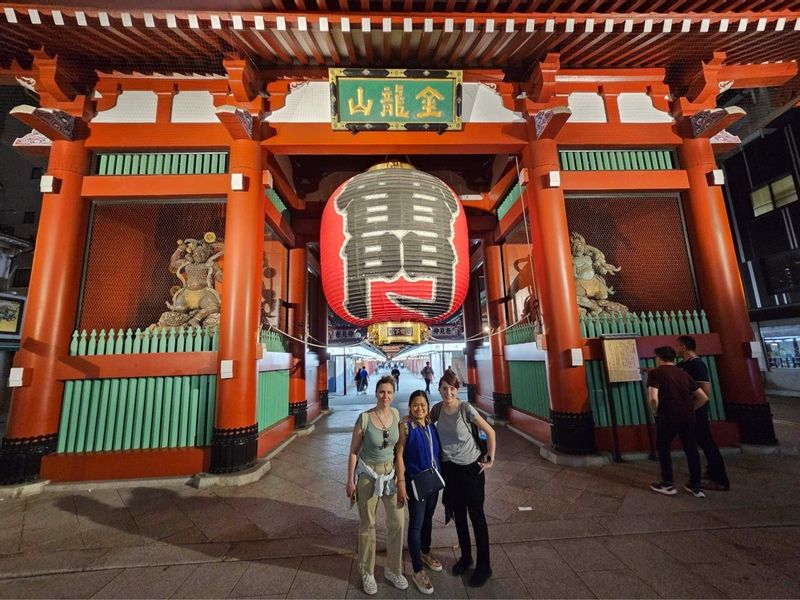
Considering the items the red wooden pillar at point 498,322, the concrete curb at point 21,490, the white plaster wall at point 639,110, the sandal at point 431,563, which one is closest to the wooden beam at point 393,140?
the white plaster wall at point 639,110

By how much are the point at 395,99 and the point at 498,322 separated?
5.63 meters

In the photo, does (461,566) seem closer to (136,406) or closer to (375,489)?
(375,489)

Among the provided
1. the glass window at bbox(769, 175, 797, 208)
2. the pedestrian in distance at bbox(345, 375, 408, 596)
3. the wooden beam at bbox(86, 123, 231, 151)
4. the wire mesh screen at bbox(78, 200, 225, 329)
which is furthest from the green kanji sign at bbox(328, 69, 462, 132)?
the glass window at bbox(769, 175, 797, 208)

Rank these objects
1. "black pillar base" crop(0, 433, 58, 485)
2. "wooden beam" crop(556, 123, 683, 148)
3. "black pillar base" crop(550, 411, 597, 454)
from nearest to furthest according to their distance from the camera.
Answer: "black pillar base" crop(0, 433, 58, 485)
"black pillar base" crop(550, 411, 597, 454)
"wooden beam" crop(556, 123, 683, 148)

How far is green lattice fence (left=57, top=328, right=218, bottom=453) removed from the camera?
475 cm

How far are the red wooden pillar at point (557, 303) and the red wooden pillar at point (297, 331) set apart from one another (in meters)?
5.38

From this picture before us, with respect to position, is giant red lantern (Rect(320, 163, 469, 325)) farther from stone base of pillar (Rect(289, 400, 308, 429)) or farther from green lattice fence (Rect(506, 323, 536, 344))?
stone base of pillar (Rect(289, 400, 308, 429))

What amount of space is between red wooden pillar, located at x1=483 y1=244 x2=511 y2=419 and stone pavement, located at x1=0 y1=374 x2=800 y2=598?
355cm

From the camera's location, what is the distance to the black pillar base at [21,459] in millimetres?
4344

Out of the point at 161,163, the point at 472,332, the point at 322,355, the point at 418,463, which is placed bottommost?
the point at 418,463

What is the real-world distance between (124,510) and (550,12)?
856 centimetres

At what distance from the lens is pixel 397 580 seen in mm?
2289

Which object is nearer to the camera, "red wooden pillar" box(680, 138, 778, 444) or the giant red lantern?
the giant red lantern

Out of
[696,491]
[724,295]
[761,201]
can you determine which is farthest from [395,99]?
[761,201]
